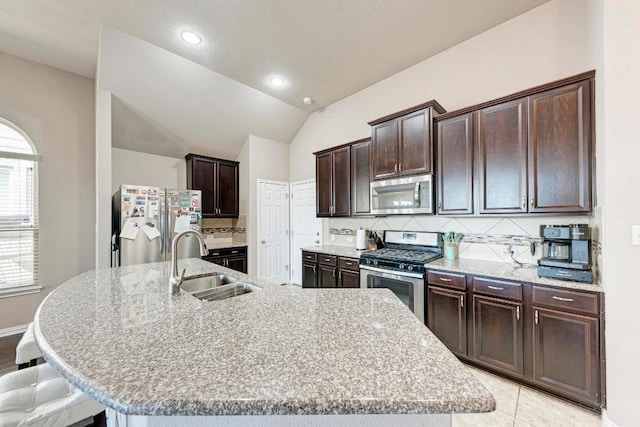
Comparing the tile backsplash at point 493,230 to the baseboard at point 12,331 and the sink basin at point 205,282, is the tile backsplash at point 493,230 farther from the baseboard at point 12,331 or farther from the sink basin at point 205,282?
the baseboard at point 12,331

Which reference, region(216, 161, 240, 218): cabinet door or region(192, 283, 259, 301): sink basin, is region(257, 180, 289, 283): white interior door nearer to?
region(216, 161, 240, 218): cabinet door

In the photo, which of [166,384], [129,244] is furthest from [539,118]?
[129,244]

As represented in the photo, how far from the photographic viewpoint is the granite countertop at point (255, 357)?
23.5 inches

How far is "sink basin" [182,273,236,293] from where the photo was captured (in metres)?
1.91

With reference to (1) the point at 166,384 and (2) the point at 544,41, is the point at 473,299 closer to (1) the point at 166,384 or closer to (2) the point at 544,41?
(1) the point at 166,384

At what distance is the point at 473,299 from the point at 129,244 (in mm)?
4032

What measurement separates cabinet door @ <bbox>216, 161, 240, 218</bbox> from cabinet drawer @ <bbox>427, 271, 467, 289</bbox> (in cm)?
375

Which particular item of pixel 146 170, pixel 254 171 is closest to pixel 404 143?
pixel 254 171

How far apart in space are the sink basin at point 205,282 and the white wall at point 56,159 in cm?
311

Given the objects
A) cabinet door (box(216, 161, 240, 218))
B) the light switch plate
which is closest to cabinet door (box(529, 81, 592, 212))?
the light switch plate

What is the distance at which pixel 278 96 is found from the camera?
167 inches

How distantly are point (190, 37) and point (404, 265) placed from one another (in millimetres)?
3537

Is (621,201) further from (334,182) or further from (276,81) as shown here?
(276,81)

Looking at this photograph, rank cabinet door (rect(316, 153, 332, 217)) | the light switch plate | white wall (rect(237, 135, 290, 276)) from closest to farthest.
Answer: the light switch plate, cabinet door (rect(316, 153, 332, 217)), white wall (rect(237, 135, 290, 276))
